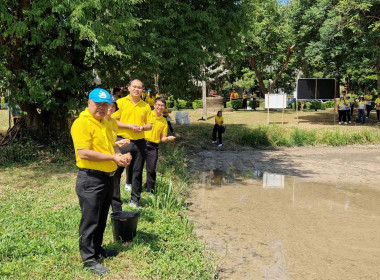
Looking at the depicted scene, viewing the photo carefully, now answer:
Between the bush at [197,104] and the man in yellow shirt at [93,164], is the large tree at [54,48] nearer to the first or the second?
the man in yellow shirt at [93,164]

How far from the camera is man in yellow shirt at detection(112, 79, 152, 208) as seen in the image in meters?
6.17

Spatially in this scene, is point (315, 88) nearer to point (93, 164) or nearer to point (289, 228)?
point (289, 228)

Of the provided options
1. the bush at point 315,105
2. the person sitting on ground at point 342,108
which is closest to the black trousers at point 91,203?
the person sitting on ground at point 342,108

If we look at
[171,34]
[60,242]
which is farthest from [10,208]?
[171,34]

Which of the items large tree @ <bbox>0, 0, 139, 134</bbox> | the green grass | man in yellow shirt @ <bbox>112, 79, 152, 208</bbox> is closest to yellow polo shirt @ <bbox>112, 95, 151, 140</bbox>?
man in yellow shirt @ <bbox>112, 79, 152, 208</bbox>

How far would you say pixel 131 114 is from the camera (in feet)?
20.8

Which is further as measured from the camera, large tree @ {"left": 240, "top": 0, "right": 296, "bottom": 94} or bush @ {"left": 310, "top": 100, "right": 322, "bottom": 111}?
bush @ {"left": 310, "top": 100, "right": 322, "bottom": 111}

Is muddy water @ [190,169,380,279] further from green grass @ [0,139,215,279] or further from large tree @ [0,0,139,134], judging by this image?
large tree @ [0,0,139,134]

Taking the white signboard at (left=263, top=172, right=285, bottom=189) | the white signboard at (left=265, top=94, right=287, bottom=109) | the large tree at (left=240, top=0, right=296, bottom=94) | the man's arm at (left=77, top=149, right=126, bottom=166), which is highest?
the large tree at (left=240, top=0, right=296, bottom=94)

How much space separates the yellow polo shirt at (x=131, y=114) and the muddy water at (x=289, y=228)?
2055 millimetres

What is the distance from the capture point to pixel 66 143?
11406mm

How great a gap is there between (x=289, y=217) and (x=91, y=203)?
4701 millimetres

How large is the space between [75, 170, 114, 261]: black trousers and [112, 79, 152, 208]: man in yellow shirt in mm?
2000

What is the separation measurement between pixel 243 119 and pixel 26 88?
14.7 metres
